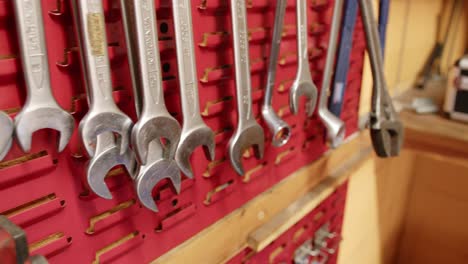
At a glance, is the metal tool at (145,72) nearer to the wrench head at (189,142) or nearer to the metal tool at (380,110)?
the wrench head at (189,142)

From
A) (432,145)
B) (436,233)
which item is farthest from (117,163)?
(436,233)

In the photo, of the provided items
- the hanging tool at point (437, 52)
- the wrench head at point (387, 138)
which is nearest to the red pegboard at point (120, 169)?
the wrench head at point (387, 138)

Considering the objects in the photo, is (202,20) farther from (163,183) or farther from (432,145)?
(432,145)

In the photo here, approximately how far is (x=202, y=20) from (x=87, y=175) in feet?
0.96

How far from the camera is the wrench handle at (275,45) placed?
66 cm

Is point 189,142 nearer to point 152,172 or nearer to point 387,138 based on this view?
point 152,172

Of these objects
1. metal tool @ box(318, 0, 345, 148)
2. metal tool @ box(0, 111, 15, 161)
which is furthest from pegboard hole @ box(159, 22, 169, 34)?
metal tool @ box(318, 0, 345, 148)

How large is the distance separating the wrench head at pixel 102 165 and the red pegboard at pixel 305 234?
417 mm

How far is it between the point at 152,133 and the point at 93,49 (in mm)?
122

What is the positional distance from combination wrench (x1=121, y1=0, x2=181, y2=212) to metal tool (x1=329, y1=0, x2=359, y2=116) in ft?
1.82

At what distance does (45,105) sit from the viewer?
1.31 ft

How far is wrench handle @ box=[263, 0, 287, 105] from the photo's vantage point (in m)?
0.66

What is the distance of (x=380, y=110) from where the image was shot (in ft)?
3.03

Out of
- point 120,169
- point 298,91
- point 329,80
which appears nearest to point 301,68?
point 298,91
